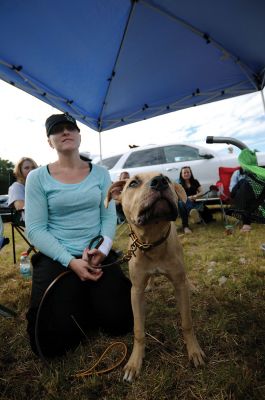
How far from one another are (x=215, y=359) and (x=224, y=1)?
3.49m

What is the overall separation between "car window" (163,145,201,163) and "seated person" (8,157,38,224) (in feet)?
11.9

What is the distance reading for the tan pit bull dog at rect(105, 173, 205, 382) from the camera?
4.76ft

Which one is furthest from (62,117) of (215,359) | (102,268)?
(215,359)

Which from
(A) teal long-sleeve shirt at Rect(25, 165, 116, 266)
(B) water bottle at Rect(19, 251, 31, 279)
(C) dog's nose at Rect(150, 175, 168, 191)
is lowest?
(B) water bottle at Rect(19, 251, 31, 279)

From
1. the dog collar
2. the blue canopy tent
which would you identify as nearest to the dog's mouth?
the dog collar

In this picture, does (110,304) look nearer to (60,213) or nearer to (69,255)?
(69,255)

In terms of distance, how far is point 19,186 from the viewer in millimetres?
3666

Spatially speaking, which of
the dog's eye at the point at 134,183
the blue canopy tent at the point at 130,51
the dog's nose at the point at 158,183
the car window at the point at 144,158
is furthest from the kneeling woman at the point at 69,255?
the car window at the point at 144,158

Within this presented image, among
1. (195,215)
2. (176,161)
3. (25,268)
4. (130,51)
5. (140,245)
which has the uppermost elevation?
(130,51)

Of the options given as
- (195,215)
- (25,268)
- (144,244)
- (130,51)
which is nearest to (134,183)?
(144,244)

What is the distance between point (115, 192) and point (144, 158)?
5.08 meters

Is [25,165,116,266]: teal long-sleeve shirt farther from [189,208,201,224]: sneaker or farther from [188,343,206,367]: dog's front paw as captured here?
[189,208,201,224]: sneaker

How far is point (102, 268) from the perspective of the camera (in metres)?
1.96

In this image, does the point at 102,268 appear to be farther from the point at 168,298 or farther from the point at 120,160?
the point at 120,160
